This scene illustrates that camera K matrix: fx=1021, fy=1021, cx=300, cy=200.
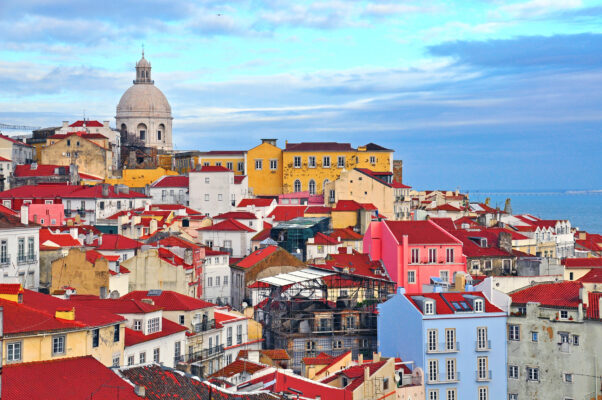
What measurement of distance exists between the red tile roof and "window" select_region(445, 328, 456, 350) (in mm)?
57062

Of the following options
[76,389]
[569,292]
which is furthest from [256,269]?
[76,389]

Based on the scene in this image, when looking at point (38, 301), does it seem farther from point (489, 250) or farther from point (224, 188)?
point (224, 188)

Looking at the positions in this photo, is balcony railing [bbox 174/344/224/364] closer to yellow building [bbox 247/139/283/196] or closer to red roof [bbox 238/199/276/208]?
red roof [bbox 238/199/276/208]

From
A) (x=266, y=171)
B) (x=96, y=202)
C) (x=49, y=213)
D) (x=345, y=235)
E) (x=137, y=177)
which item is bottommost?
(x=345, y=235)

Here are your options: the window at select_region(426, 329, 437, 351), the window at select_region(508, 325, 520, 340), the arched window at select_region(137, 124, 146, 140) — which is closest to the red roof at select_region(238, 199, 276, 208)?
the arched window at select_region(137, 124, 146, 140)

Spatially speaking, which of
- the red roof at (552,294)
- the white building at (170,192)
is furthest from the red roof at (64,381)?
the white building at (170,192)

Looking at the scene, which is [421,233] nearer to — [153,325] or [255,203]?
[153,325]

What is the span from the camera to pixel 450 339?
1715 inches

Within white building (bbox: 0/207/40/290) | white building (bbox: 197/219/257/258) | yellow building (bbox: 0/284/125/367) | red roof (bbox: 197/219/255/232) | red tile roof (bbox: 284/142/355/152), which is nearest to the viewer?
yellow building (bbox: 0/284/125/367)

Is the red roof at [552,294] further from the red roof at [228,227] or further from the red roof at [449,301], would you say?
the red roof at [228,227]

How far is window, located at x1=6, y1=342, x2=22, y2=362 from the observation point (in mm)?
27609

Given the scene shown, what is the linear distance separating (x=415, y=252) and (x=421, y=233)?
6.65 ft

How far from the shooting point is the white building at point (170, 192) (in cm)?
9225

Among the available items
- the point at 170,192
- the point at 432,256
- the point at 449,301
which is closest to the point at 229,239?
the point at 432,256
